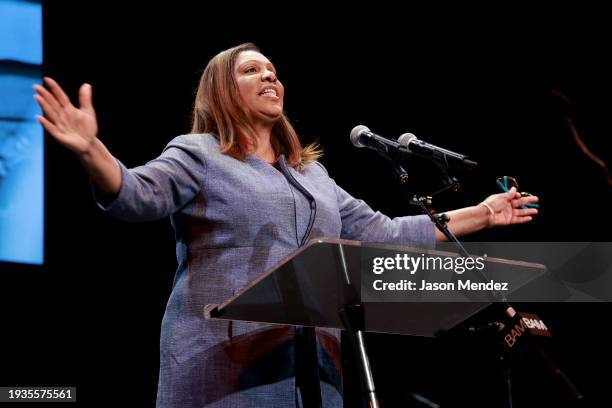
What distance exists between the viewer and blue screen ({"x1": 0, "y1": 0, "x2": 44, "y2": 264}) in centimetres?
305

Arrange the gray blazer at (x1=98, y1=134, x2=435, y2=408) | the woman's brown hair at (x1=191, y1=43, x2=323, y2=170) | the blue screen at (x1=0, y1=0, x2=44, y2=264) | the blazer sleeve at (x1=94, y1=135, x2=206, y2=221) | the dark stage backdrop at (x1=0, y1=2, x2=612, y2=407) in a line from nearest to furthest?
the blazer sleeve at (x1=94, y1=135, x2=206, y2=221), the gray blazer at (x1=98, y1=134, x2=435, y2=408), the woman's brown hair at (x1=191, y1=43, x2=323, y2=170), the blue screen at (x1=0, y1=0, x2=44, y2=264), the dark stage backdrop at (x1=0, y1=2, x2=612, y2=407)

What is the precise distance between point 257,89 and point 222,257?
2.13 ft

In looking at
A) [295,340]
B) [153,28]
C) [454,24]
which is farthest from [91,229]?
[454,24]

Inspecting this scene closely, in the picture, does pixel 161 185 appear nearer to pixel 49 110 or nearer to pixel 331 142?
pixel 49 110

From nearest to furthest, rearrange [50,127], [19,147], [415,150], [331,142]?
[50,127] < [415,150] < [19,147] < [331,142]

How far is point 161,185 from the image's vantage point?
170cm

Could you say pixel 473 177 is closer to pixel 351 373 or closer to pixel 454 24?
pixel 454 24

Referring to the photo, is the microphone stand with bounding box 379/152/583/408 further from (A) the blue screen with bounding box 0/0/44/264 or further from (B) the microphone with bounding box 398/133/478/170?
(A) the blue screen with bounding box 0/0/44/264

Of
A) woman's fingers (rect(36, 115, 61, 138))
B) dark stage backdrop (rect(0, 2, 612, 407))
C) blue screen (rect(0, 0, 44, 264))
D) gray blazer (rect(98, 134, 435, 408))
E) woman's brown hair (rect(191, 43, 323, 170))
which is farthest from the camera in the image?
dark stage backdrop (rect(0, 2, 612, 407))

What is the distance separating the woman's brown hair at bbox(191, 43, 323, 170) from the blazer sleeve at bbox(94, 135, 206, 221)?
154 mm

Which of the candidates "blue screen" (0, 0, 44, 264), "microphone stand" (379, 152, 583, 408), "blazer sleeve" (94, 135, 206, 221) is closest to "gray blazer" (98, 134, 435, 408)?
"blazer sleeve" (94, 135, 206, 221)

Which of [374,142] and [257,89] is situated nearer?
[374,142]

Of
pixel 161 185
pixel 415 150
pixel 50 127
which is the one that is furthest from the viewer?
pixel 415 150

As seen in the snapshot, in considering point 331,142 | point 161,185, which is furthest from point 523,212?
point 331,142
